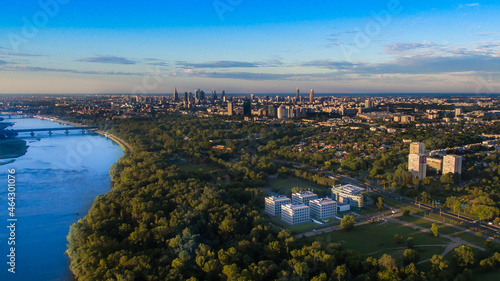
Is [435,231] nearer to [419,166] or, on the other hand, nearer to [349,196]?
[349,196]

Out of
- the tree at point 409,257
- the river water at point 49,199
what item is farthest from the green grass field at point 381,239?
the river water at point 49,199

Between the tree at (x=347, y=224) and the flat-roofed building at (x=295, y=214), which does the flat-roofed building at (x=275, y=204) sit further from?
the tree at (x=347, y=224)

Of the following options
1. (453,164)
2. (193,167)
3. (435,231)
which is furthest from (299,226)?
(193,167)

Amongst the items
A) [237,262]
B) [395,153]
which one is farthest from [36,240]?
[395,153]

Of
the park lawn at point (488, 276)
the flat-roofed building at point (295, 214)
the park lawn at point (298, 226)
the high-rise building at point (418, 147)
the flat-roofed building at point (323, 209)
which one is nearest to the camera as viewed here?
the park lawn at point (488, 276)

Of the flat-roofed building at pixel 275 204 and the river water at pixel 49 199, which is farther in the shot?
the flat-roofed building at pixel 275 204

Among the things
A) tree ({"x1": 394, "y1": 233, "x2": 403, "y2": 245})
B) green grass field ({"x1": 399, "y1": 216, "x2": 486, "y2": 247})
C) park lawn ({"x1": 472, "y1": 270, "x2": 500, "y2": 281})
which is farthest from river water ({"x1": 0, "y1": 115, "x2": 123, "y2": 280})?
green grass field ({"x1": 399, "y1": 216, "x2": 486, "y2": 247})
